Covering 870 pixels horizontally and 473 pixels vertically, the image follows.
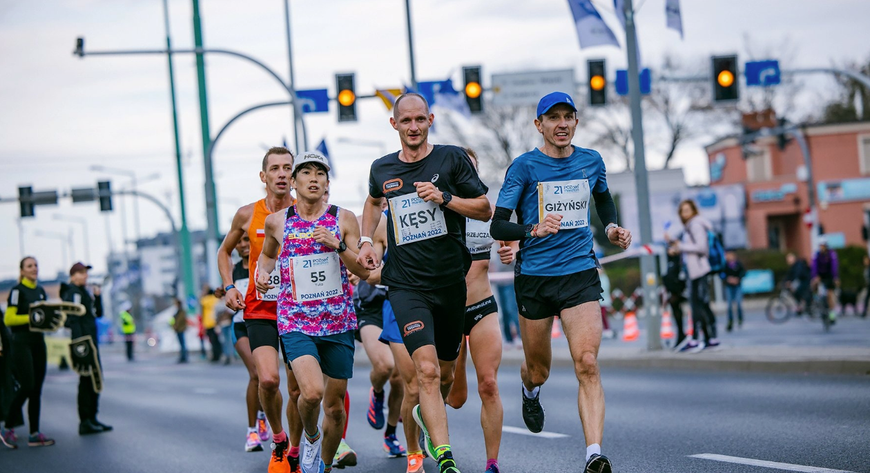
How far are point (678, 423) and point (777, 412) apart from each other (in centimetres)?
87

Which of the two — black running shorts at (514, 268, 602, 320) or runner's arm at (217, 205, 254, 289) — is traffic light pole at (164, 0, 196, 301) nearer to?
runner's arm at (217, 205, 254, 289)

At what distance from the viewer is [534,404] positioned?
7305mm

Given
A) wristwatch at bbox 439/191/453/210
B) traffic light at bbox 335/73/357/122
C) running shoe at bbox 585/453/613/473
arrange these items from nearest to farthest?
running shoe at bbox 585/453/613/473
wristwatch at bbox 439/191/453/210
traffic light at bbox 335/73/357/122

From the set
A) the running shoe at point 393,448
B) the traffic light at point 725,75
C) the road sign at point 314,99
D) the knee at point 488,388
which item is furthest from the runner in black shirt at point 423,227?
the road sign at point 314,99

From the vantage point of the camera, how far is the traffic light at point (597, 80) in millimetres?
22781

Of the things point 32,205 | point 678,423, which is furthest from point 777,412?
point 32,205

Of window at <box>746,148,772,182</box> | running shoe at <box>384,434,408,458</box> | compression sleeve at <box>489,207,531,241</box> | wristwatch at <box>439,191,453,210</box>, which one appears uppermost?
window at <box>746,148,772,182</box>

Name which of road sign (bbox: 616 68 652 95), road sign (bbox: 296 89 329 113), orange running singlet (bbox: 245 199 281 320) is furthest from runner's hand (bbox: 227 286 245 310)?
road sign (bbox: 296 89 329 113)

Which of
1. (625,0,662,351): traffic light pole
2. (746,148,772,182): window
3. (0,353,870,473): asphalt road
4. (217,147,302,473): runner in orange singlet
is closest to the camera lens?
(0,353,870,473): asphalt road

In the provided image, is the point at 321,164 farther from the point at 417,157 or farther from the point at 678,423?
the point at 678,423

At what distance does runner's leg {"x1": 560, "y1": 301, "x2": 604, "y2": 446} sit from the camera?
6.24m

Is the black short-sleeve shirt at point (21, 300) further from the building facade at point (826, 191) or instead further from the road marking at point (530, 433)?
the building facade at point (826, 191)

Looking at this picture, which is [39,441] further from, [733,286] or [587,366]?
[733,286]

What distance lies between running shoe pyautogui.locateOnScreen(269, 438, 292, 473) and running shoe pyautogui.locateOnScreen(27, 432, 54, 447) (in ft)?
16.3
